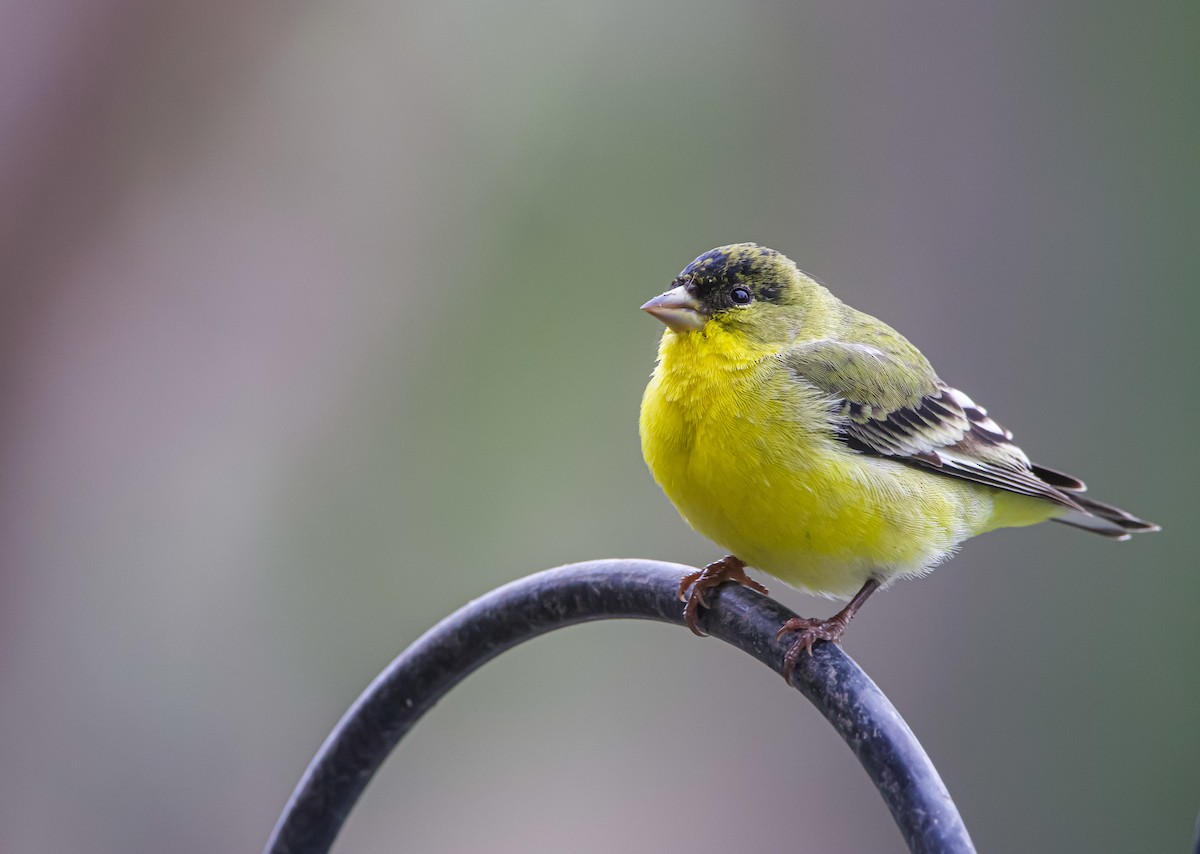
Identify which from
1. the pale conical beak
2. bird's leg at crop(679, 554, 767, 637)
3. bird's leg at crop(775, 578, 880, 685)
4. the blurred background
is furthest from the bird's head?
the blurred background

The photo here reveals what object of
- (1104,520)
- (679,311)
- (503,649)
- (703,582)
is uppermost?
(679,311)

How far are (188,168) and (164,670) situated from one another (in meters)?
1.70

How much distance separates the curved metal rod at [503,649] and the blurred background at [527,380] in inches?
93.4

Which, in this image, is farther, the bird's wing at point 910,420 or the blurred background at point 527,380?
the blurred background at point 527,380

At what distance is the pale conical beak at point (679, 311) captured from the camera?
2725mm

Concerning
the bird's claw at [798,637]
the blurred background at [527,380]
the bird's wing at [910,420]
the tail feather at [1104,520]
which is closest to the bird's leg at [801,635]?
the bird's claw at [798,637]

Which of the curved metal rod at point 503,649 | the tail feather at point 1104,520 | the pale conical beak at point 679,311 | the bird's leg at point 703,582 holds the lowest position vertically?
the curved metal rod at point 503,649

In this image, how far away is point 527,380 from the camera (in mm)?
4766

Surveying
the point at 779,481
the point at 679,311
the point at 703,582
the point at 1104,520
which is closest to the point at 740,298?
the point at 679,311

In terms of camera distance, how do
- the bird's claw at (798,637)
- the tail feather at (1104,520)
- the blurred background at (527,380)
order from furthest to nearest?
the blurred background at (527,380), the tail feather at (1104,520), the bird's claw at (798,637)

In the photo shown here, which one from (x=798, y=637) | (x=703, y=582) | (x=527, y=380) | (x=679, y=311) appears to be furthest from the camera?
(x=527, y=380)

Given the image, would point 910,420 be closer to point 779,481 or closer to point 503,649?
point 779,481

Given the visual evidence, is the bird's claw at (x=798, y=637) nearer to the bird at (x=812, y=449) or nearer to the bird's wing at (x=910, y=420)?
the bird at (x=812, y=449)

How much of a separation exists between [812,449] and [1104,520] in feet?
3.39
